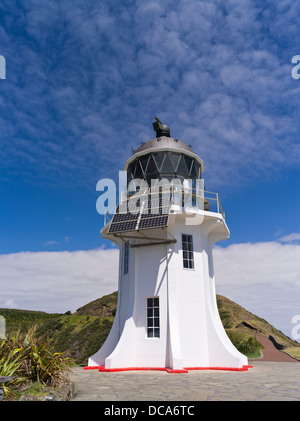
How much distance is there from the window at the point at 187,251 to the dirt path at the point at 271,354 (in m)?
9.18

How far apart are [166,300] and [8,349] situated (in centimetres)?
802

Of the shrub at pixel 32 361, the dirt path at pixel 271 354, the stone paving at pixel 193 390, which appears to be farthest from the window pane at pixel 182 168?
the dirt path at pixel 271 354

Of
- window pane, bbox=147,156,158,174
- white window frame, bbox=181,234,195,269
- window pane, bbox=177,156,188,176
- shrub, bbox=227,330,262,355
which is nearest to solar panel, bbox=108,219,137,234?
white window frame, bbox=181,234,195,269

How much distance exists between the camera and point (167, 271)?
49.5 ft

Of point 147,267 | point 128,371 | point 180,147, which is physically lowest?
point 128,371

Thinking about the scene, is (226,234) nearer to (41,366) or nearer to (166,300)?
(166,300)

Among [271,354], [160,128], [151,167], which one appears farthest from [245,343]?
[160,128]

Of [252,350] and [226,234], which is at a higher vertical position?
[226,234]

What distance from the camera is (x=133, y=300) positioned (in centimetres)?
1538

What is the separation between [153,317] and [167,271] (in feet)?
7.03

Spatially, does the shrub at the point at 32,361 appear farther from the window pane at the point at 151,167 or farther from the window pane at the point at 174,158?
the window pane at the point at 174,158

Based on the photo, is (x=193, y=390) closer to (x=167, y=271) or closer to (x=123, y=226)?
(x=167, y=271)

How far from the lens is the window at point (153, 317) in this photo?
14.8 meters
